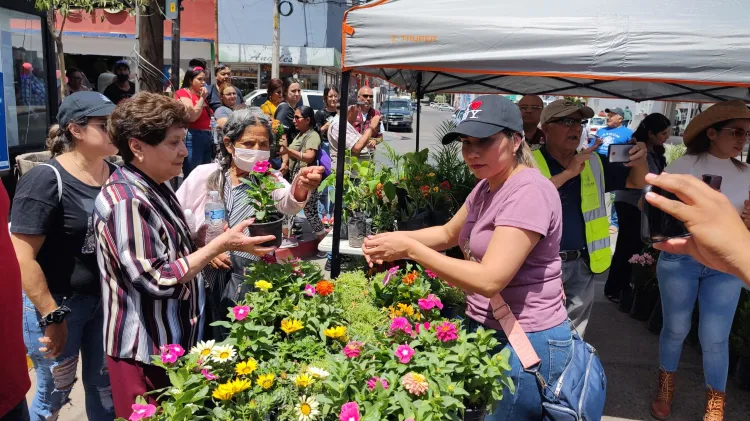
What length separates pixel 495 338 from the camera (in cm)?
191

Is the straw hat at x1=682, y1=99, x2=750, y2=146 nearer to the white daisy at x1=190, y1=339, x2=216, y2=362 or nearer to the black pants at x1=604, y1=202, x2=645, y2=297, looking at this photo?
the black pants at x1=604, y1=202, x2=645, y2=297

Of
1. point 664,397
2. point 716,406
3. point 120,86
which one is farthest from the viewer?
point 120,86

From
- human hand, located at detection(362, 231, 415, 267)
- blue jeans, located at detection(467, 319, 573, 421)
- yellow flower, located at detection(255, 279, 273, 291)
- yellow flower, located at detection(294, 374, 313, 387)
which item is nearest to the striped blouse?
yellow flower, located at detection(255, 279, 273, 291)

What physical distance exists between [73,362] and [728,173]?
3565 millimetres

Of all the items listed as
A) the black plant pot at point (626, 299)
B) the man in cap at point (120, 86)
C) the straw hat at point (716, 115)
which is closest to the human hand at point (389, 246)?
the straw hat at point (716, 115)

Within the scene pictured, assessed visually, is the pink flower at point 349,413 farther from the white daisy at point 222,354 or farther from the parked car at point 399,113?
the parked car at point 399,113

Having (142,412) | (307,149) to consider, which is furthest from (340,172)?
(307,149)

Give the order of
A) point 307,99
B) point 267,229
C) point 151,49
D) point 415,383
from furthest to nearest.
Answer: point 307,99 → point 151,49 → point 267,229 → point 415,383

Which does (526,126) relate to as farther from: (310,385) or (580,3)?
(310,385)

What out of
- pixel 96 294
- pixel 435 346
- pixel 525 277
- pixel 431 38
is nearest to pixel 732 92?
pixel 431 38

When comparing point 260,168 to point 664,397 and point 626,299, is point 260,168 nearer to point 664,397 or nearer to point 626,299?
point 664,397

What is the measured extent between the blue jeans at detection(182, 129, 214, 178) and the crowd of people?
430cm

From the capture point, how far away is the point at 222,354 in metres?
1.73

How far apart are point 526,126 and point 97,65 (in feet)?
63.8
